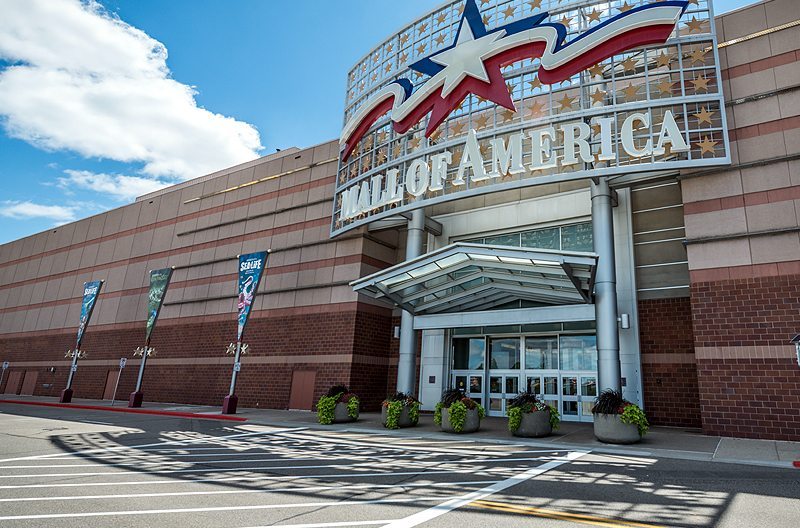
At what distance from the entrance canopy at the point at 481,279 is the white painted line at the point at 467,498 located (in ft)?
22.2

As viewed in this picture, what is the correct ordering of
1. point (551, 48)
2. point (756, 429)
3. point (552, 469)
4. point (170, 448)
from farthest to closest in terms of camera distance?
point (551, 48) < point (756, 429) < point (170, 448) < point (552, 469)

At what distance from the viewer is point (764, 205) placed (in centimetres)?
1661

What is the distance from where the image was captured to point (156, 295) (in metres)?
29.1

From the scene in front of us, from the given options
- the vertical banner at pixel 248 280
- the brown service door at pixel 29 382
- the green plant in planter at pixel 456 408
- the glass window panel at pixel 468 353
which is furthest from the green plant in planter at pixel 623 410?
the brown service door at pixel 29 382

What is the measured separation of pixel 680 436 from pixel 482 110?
1520 cm

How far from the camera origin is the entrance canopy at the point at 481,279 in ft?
52.1

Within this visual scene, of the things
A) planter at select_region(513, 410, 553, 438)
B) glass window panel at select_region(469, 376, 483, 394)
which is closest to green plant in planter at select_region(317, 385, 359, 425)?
glass window panel at select_region(469, 376, 483, 394)

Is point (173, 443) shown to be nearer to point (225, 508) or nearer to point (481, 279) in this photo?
point (225, 508)

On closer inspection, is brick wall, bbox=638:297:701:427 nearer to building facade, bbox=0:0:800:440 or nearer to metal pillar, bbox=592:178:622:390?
building facade, bbox=0:0:800:440

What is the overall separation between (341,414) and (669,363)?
1352cm

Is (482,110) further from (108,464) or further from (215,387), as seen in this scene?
(215,387)

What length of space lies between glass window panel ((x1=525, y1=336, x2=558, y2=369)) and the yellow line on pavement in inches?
638

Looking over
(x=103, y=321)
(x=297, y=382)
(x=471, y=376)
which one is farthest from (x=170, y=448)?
(x=103, y=321)

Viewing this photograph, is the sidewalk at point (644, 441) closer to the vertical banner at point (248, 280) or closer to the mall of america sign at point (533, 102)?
the vertical banner at point (248, 280)
